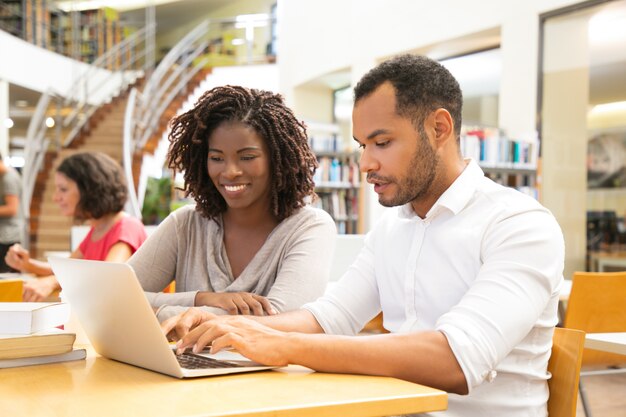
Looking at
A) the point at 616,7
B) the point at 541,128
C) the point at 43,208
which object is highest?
the point at 616,7

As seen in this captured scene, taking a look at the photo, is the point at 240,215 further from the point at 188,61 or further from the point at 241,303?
the point at 188,61

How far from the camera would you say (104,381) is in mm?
1042

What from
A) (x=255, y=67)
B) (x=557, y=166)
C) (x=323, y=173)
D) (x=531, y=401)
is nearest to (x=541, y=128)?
(x=557, y=166)

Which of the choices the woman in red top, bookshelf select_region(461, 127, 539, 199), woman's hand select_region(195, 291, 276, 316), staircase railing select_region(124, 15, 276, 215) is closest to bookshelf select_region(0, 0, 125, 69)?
staircase railing select_region(124, 15, 276, 215)

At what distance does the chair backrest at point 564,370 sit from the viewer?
1.22 m

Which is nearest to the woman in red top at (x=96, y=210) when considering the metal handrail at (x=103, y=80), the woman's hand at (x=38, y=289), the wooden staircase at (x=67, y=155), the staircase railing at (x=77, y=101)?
the woman's hand at (x=38, y=289)

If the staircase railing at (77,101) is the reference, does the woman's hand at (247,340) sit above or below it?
below

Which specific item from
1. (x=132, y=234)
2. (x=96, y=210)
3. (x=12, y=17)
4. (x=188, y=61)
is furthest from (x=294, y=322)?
(x=12, y=17)

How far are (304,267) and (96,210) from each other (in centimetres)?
141

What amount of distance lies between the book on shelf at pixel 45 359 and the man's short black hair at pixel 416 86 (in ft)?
2.17

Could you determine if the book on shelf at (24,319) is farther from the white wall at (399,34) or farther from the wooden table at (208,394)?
the white wall at (399,34)

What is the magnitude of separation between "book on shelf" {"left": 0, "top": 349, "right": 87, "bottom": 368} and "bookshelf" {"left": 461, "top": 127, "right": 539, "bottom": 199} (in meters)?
5.39

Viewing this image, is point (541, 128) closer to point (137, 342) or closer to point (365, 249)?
point (365, 249)

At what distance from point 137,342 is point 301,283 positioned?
773mm
